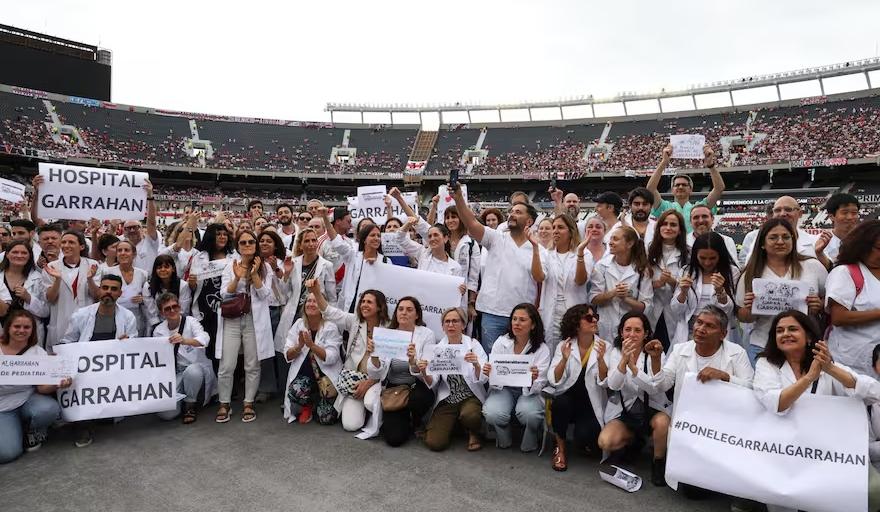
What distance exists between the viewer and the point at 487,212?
6.84 m

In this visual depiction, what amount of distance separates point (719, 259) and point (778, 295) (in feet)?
1.88

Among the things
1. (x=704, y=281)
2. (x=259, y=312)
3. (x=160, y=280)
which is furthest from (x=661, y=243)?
(x=160, y=280)

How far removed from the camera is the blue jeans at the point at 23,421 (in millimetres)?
4242

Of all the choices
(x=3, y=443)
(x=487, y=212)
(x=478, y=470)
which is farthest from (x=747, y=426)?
(x=3, y=443)

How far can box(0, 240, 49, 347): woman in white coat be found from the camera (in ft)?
15.6

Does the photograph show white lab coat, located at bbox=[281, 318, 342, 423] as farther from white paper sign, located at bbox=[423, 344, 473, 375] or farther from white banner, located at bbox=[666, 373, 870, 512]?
white banner, located at bbox=[666, 373, 870, 512]

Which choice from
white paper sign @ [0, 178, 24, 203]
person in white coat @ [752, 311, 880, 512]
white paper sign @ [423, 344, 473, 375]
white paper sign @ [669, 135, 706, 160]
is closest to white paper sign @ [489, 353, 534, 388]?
white paper sign @ [423, 344, 473, 375]

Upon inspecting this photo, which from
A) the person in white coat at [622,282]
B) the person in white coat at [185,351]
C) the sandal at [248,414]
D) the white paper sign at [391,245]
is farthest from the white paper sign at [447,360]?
the person in white coat at [185,351]

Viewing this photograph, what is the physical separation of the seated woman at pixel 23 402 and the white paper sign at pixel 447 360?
3.38 m

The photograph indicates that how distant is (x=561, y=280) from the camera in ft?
16.6

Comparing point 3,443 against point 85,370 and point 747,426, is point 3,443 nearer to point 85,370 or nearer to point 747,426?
point 85,370

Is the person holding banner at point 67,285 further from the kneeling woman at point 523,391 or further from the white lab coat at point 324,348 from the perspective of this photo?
the kneeling woman at point 523,391

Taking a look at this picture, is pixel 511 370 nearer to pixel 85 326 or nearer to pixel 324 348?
pixel 324 348

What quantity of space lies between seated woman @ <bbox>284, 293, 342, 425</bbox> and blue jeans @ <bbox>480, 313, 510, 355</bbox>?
160cm
